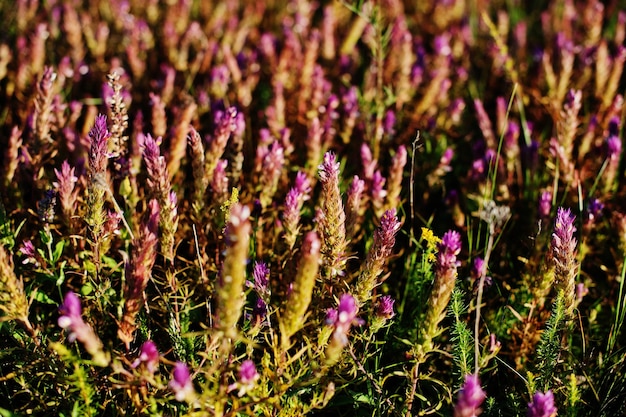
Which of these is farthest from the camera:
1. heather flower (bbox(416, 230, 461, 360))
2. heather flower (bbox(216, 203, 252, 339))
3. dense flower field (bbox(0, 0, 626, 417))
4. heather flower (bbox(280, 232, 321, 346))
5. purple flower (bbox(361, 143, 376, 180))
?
purple flower (bbox(361, 143, 376, 180))

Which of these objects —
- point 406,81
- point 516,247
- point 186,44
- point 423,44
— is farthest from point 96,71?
point 516,247

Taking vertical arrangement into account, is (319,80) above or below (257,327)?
above

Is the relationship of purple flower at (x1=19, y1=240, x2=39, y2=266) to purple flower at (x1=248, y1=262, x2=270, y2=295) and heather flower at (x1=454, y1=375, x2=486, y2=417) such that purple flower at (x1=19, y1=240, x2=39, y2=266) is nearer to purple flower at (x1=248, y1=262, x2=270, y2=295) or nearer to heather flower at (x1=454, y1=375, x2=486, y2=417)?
purple flower at (x1=248, y1=262, x2=270, y2=295)

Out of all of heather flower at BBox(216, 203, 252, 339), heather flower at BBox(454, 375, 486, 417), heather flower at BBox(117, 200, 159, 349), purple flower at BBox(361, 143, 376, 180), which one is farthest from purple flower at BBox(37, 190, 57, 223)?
heather flower at BBox(454, 375, 486, 417)

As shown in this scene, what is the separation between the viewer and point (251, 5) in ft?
16.4

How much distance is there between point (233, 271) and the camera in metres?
1.61

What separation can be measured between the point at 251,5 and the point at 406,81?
1.77 meters

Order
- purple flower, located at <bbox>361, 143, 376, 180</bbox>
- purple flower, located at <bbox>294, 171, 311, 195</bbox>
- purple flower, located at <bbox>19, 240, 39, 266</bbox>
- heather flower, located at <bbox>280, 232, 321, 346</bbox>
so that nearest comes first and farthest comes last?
heather flower, located at <bbox>280, 232, 321, 346</bbox>
purple flower, located at <bbox>19, 240, 39, 266</bbox>
purple flower, located at <bbox>294, 171, 311, 195</bbox>
purple flower, located at <bbox>361, 143, 376, 180</bbox>

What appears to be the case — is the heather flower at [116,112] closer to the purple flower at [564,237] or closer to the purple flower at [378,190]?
the purple flower at [378,190]

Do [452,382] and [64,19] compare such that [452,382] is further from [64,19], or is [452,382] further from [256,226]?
[64,19]

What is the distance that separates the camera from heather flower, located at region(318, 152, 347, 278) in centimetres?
207

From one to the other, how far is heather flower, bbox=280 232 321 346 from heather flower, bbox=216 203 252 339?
6.1 inches

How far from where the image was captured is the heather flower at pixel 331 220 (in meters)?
2.07

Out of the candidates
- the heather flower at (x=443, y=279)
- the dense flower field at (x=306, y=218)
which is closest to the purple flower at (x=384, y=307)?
the dense flower field at (x=306, y=218)
